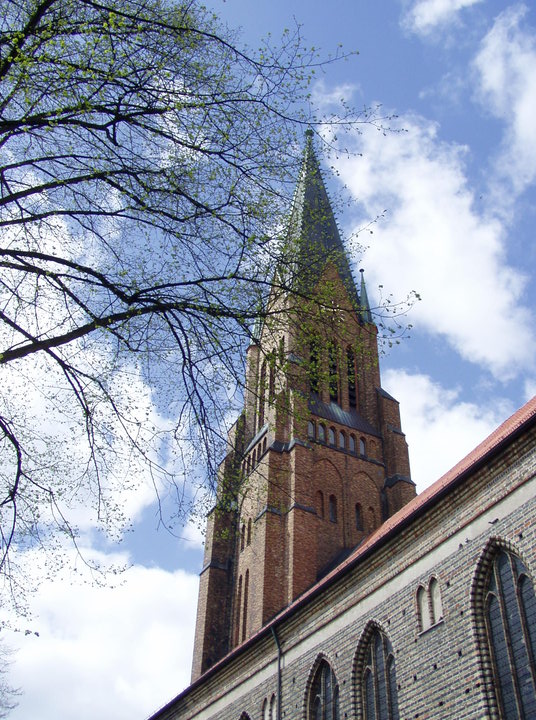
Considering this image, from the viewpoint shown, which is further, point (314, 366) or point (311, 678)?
point (311, 678)

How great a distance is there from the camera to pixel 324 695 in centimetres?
1440

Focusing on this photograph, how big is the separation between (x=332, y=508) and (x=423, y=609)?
42.3ft

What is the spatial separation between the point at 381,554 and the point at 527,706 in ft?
14.5

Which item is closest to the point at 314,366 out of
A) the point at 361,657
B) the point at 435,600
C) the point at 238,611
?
the point at 435,600

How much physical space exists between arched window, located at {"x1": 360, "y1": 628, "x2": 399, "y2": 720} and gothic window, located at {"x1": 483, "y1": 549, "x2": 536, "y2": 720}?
8.38ft

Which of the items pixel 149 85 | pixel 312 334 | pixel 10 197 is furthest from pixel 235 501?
pixel 149 85

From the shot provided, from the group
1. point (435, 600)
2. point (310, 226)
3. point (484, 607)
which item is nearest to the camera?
point (310, 226)

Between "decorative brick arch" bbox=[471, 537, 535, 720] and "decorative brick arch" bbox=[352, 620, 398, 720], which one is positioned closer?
"decorative brick arch" bbox=[471, 537, 535, 720]

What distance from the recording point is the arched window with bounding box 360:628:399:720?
12413 millimetres

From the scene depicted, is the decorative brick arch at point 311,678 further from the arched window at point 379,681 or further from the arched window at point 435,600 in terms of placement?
the arched window at point 435,600

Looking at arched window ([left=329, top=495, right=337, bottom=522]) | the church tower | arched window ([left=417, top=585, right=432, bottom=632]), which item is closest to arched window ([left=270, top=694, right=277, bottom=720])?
the church tower

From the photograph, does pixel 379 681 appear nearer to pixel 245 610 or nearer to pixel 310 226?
pixel 310 226

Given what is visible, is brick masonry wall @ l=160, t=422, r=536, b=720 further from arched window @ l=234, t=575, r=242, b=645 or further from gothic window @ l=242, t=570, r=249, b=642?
arched window @ l=234, t=575, r=242, b=645

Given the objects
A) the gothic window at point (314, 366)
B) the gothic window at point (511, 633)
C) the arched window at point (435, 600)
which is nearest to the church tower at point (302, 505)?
the arched window at point (435, 600)
